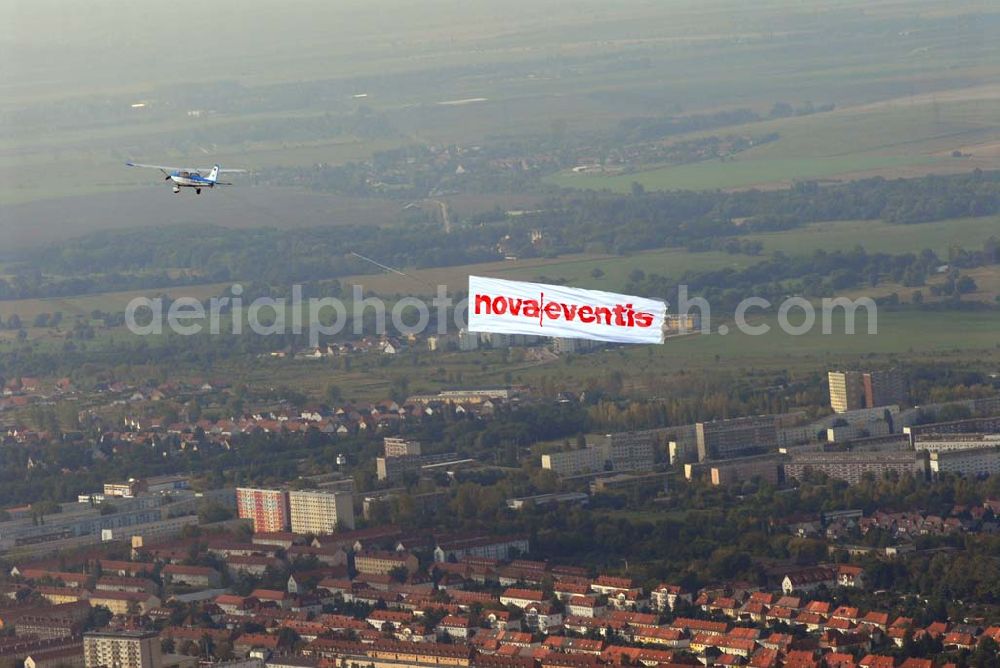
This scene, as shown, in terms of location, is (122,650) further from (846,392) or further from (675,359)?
(675,359)

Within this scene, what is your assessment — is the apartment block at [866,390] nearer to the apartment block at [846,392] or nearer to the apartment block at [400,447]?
the apartment block at [846,392]

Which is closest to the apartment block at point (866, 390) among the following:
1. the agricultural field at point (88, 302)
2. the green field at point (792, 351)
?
the green field at point (792, 351)

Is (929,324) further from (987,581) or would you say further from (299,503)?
(987,581)

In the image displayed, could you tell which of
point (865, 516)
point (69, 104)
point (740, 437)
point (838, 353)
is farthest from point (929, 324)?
point (69, 104)

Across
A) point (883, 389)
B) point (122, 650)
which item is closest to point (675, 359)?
point (883, 389)

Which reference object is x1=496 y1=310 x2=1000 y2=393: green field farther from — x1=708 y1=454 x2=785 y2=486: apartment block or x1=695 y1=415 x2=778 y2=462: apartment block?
x1=708 y1=454 x2=785 y2=486: apartment block

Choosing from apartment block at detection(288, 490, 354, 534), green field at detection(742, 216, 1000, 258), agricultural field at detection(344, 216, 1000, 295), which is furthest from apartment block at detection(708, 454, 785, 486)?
green field at detection(742, 216, 1000, 258)

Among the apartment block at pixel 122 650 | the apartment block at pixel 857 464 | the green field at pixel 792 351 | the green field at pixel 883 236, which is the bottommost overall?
the apartment block at pixel 122 650
